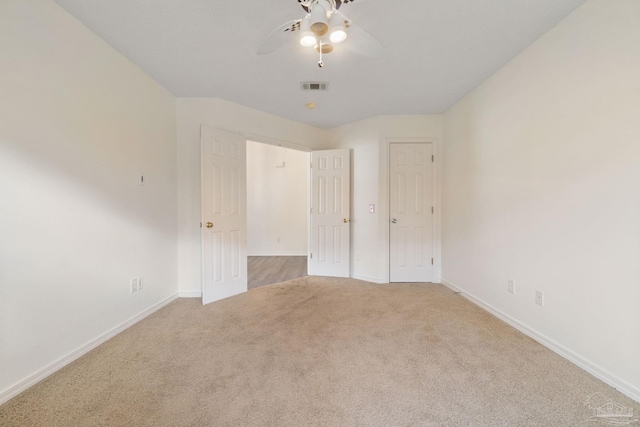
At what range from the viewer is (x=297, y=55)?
92.4 inches

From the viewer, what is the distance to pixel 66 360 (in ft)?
6.15

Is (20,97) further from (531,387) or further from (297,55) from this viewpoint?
(531,387)

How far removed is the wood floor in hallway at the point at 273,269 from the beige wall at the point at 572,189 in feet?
9.27

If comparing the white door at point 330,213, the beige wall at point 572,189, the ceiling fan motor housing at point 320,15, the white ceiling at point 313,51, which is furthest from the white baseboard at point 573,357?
the ceiling fan motor housing at point 320,15

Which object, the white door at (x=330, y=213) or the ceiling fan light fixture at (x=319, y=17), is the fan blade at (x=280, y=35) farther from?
the white door at (x=330, y=213)

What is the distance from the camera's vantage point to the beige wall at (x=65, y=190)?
1.58 meters

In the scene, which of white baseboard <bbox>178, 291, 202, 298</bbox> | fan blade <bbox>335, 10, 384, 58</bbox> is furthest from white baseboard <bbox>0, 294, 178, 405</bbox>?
fan blade <bbox>335, 10, 384, 58</bbox>

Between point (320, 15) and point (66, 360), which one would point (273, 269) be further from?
point (320, 15)

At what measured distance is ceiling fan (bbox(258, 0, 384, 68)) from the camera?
4.47ft

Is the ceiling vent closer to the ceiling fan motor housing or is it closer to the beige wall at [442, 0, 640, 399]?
the ceiling fan motor housing

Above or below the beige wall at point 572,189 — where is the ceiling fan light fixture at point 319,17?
above

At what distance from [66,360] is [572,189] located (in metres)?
3.84

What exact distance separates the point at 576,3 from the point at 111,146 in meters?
3.70

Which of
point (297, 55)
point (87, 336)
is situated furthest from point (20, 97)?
point (297, 55)
